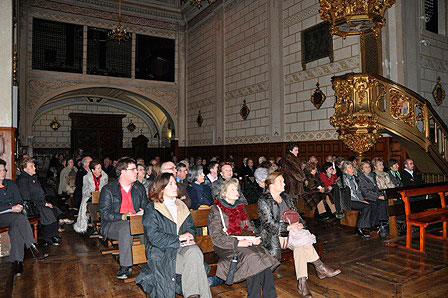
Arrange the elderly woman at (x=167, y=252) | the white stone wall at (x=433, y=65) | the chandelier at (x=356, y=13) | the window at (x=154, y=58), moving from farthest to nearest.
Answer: the window at (x=154, y=58), the white stone wall at (x=433, y=65), the chandelier at (x=356, y=13), the elderly woman at (x=167, y=252)

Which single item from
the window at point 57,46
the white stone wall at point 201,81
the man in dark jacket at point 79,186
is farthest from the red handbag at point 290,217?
the window at point 57,46

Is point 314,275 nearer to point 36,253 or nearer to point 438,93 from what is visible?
point 36,253

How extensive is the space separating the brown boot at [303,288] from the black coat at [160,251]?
1350 mm


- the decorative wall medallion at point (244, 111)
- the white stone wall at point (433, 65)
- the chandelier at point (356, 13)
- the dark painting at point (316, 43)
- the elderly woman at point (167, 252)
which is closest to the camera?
the elderly woman at point (167, 252)

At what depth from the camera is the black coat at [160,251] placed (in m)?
3.23

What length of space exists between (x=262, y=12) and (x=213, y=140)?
5.67m

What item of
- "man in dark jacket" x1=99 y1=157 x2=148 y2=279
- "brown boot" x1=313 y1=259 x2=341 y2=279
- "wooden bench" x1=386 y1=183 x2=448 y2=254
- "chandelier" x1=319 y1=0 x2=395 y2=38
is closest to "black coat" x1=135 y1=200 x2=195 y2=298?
"man in dark jacket" x1=99 y1=157 x2=148 y2=279

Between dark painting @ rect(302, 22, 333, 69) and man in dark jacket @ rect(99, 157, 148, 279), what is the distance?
755 centimetres

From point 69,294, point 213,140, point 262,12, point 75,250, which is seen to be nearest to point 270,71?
point 262,12

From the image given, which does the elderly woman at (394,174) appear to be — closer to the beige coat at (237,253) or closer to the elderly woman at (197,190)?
the elderly woman at (197,190)

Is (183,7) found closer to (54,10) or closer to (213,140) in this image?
(54,10)

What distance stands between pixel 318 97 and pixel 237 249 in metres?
7.83

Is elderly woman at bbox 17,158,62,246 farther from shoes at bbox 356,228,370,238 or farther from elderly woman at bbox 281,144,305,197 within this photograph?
shoes at bbox 356,228,370,238

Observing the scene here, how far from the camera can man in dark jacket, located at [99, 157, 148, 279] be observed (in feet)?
13.6
